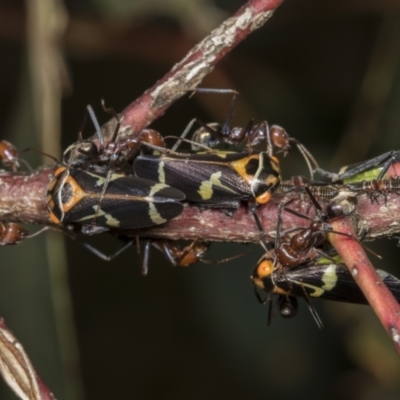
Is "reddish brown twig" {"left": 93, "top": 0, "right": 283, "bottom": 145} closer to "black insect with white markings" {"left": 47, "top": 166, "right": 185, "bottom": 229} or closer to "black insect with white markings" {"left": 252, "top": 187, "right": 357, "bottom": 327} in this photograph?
"black insect with white markings" {"left": 47, "top": 166, "right": 185, "bottom": 229}

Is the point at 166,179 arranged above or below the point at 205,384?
below

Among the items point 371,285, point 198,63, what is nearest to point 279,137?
point 198,63

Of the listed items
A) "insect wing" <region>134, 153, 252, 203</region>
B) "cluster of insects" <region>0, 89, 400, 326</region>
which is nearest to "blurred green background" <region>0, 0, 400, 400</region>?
"cluster of insects" <region>0, 89, 400, 326</region>

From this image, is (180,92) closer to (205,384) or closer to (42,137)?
(42,137)

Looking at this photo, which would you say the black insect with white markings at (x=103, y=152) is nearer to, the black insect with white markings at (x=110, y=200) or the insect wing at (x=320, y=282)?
the black insect with white markings at (x=110, y=200)

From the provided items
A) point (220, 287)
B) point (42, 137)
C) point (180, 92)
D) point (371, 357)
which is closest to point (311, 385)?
point (371, 357)

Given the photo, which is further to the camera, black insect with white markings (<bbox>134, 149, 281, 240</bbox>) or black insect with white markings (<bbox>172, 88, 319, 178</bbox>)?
black insect with white markings (<bbox>172, 88, 319, 178</bbox>)
